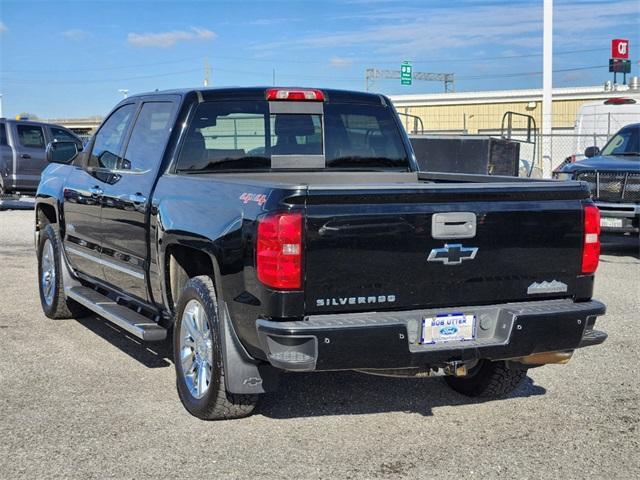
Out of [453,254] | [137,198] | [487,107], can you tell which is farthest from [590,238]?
[487,107]

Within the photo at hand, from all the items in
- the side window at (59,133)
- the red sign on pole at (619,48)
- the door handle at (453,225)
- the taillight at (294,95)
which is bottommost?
the door handle at (453,225)

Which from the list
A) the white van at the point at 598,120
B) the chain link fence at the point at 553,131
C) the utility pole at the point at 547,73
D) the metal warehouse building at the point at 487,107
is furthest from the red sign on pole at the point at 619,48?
the utility pole at the point at 547,73

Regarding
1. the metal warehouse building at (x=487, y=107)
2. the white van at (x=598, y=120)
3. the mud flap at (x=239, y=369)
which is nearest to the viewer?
the mud flap at (x=239, y=369)

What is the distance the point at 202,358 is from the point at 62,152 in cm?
298

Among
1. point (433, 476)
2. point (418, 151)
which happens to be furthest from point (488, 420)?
point (418, 151)

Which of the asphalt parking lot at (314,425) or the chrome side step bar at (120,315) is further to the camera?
the chrome side step bar at (120,315)

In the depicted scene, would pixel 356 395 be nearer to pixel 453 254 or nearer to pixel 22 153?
pixel 453 254

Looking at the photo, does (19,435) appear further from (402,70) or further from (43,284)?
(402,70)

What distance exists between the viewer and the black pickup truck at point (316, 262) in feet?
13.9

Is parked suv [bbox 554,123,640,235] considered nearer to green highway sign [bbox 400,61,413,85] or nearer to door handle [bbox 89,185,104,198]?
door handle [bbox 89,185,104,198]

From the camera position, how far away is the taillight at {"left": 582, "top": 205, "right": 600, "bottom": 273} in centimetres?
481

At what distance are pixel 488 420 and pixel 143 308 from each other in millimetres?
2476

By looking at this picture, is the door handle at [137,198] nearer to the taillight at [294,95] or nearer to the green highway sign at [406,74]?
the taillight at [294,95]

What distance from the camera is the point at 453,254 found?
4500mm
